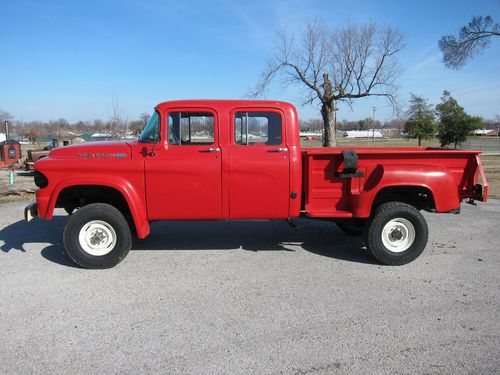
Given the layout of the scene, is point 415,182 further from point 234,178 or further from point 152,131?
point 152,131

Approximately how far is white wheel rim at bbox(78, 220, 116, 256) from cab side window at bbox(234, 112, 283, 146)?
199cm

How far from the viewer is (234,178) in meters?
5.02

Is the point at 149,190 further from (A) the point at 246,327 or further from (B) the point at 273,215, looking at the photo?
(A) the point at 246,327

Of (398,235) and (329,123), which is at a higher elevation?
(329,123)

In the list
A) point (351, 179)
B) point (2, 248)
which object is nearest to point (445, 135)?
point (351, 179)

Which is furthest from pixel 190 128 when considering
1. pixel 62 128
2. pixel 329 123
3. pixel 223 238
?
pixel 62 128

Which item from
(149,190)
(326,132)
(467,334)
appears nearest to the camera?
(467,334)

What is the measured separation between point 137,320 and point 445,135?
30.7 meters

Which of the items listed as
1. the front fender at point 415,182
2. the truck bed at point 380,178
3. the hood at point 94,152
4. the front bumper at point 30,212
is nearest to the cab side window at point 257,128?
the truck bed at point 380,178

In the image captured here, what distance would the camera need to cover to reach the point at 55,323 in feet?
11.8

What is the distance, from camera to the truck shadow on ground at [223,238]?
5.79 metres

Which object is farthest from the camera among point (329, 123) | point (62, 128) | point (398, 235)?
point (62, 128)

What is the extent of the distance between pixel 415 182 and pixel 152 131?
342 cm

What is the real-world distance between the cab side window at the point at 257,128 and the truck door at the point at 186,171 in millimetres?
299
